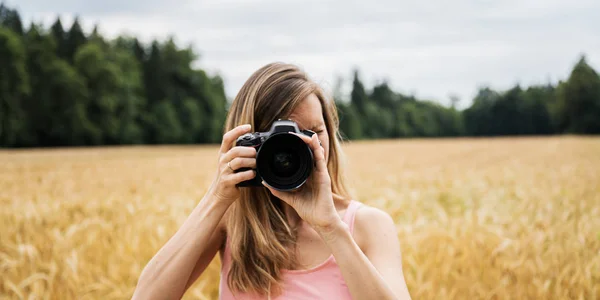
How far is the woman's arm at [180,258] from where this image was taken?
1696 millimetres

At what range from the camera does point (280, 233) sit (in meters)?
1.86

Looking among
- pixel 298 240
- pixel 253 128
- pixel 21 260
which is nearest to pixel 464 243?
pixel 298 240

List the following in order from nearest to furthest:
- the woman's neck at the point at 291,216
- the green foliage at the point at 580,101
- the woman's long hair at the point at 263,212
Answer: the woman's long hair at the point at 263,212 → the woman's neck at the point at 291,216 → the green foliage at the point at 580,101

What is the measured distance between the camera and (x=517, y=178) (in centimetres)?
904

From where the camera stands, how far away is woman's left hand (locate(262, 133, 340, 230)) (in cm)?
159

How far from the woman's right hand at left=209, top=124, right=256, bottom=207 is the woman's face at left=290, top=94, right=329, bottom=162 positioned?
0.19m

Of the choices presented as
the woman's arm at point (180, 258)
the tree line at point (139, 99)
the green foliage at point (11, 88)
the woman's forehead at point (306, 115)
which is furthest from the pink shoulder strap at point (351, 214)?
the green foliage at point (11, 88)

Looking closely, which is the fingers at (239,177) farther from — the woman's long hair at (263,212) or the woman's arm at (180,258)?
the woman's long hair at (263,212)

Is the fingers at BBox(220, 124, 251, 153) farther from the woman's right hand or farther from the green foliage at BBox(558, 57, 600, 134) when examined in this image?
the green foliage at BBox(558, 57, 600, 134)

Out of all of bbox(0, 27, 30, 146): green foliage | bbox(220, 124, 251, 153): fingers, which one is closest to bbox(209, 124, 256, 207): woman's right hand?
bbox(220, 124, 251, 153): fingers

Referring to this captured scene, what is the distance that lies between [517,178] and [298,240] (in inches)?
319

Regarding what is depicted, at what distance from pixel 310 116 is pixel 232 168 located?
34 centimetres

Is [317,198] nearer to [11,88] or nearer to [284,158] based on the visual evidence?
[284,158]

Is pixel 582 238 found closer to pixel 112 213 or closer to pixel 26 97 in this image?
pixel 112 213
